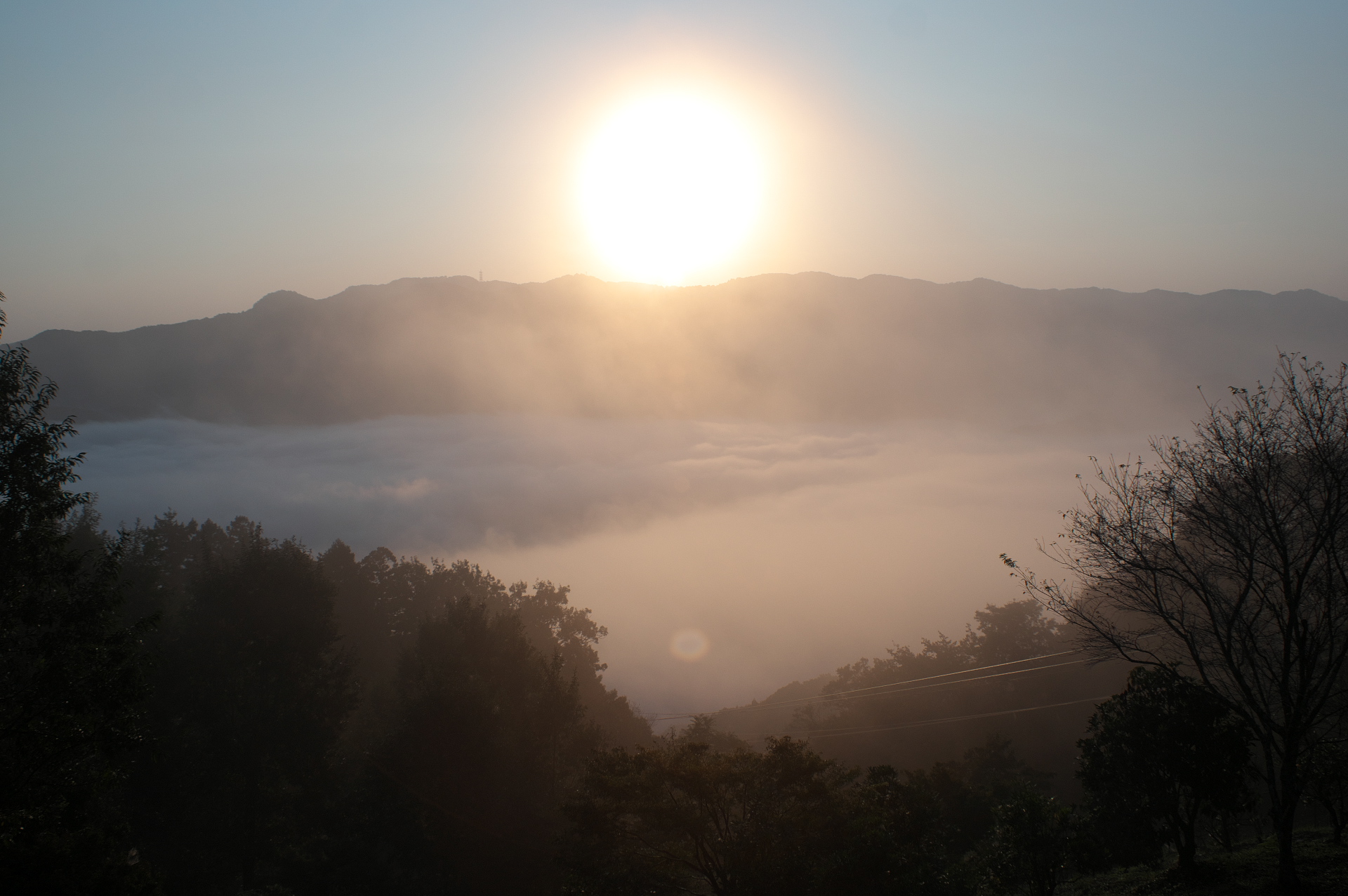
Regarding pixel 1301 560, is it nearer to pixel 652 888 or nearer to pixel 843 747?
pixel 652 888

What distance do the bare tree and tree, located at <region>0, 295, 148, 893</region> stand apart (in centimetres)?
2419

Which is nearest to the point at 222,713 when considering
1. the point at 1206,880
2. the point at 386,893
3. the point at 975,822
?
the point at 386,893

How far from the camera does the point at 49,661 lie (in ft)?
59.1

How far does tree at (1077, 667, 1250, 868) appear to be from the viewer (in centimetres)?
1986

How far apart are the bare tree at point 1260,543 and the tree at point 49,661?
952 inches

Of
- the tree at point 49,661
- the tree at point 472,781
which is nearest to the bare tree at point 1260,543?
the tree at point 49,661

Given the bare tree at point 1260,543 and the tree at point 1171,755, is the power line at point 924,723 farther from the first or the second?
the bare tree at point 1260,543

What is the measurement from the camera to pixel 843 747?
7088 cm

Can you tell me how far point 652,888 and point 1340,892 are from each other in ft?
56.9

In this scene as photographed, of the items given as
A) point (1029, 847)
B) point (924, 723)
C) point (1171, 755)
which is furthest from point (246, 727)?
point (924, 723)

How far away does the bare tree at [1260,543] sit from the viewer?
648 inches

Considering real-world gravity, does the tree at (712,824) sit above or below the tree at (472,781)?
above

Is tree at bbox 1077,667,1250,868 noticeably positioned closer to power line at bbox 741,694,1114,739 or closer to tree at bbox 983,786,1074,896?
tree at bbox 983,786,1074,896

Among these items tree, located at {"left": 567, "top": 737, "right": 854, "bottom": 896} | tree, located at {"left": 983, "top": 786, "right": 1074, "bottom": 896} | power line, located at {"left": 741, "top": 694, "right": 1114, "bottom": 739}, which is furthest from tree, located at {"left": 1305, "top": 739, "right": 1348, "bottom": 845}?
power line, located at {"left": 741, "top": 694, "right": 1114, "bottom": 739}
